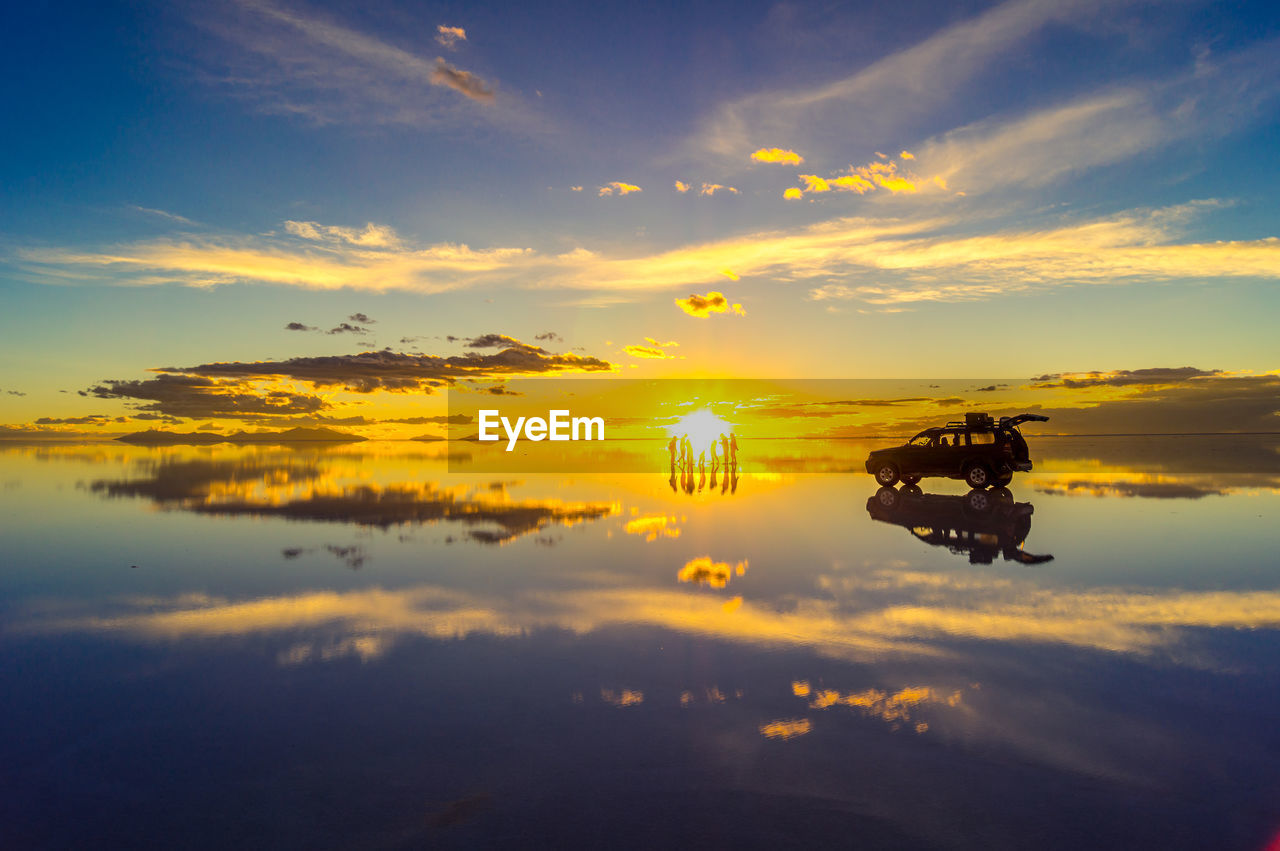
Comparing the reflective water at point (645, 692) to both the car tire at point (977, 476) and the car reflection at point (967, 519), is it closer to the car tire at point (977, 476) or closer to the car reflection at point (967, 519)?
the car reflection at point (967, 519)

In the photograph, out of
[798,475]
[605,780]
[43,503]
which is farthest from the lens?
[798,475]

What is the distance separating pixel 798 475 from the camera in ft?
132

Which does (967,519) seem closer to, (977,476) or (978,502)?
(978,502)

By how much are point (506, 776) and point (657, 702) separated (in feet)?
6.69

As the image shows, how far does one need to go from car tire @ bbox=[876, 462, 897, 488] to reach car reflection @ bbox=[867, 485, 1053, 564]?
1.18ft

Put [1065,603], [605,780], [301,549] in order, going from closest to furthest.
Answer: [605,780], [1065,603], [301,549]

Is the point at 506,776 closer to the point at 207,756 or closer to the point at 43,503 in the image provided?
the point at 207,756

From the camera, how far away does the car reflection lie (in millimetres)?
16453

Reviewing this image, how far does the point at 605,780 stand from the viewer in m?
5.89

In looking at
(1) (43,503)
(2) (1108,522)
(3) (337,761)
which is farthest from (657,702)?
(1) (43,503)

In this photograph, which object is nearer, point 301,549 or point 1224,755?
point 1224,755

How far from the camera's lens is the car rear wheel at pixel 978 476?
27.6 metres

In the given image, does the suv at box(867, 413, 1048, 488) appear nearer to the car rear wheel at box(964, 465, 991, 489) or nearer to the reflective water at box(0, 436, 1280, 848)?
the car rear wheel at box(964, 465, 991, 489)

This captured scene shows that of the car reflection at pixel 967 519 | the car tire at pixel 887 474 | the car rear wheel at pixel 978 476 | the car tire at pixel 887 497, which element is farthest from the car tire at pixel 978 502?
the car tire at pixel 887 474
